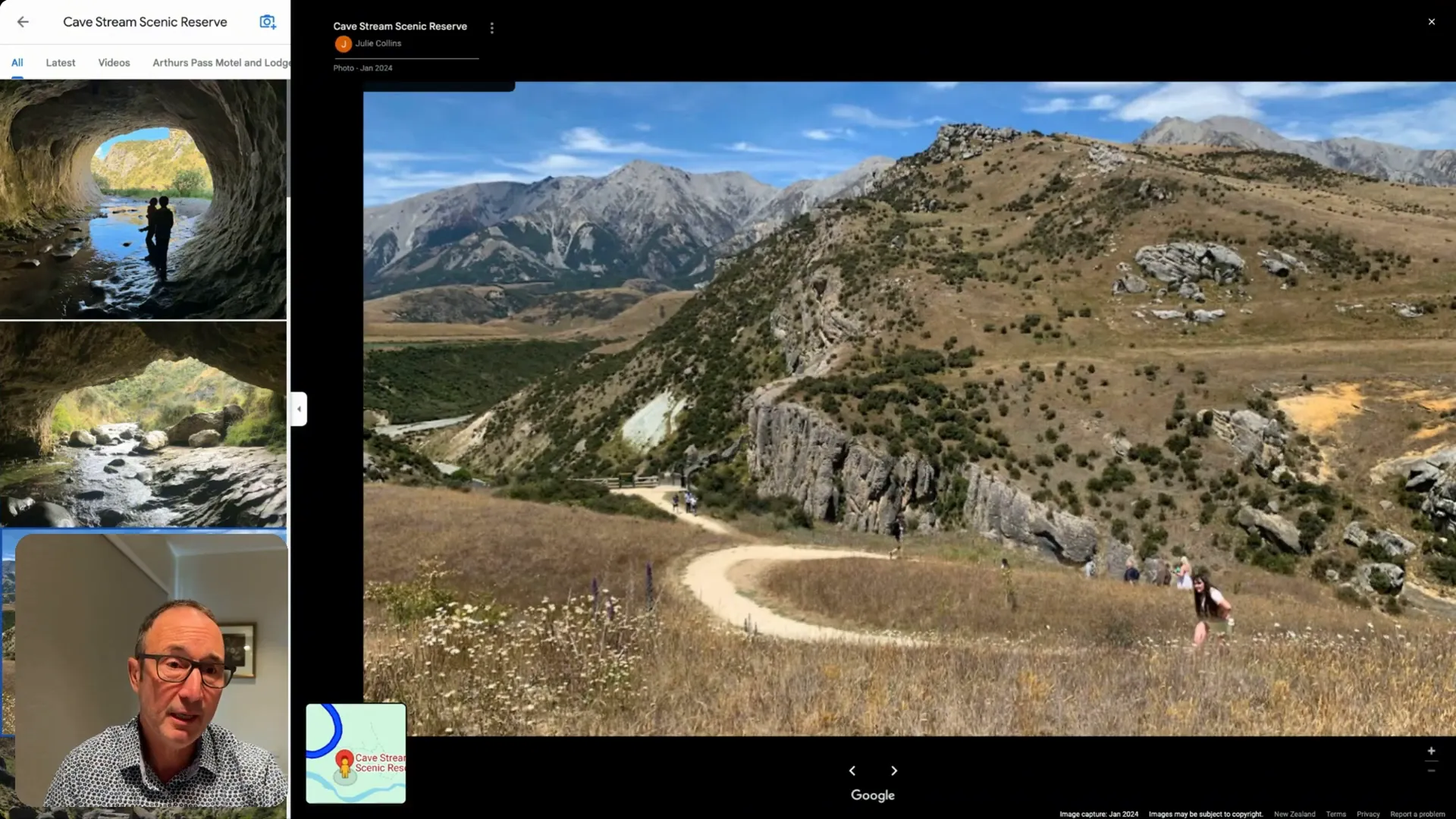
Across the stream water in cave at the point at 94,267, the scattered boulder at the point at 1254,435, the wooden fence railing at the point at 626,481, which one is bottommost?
the wooden fence railing at the point at 626,481

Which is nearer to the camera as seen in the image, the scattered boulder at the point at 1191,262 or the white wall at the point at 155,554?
the white wall at the point at 155,554

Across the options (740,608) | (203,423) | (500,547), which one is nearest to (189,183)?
(203,423)

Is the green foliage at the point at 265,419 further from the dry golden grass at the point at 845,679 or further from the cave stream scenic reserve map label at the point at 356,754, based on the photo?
the cave stream scenic reserve map label at the point at 356,754

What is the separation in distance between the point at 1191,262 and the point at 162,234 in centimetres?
4176

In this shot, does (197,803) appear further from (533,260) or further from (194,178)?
(533,260)

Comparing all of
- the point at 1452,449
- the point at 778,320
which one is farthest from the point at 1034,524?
the point at 778,320

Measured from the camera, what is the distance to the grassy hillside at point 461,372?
3259 cm

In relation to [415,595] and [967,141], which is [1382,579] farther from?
[967,141]

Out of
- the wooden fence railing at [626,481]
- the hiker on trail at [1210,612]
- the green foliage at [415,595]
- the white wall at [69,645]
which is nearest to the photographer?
the white wall at [69,645]

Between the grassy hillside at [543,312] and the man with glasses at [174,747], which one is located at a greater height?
the grassy hillside at [543,312]

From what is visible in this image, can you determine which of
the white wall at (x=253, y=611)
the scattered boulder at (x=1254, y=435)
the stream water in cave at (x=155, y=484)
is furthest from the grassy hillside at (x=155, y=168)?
the scattered boulder at (x=1254, y=435)

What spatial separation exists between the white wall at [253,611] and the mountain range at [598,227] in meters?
7.43

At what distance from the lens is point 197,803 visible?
366 centimetres

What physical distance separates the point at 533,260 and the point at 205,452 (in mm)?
35246
